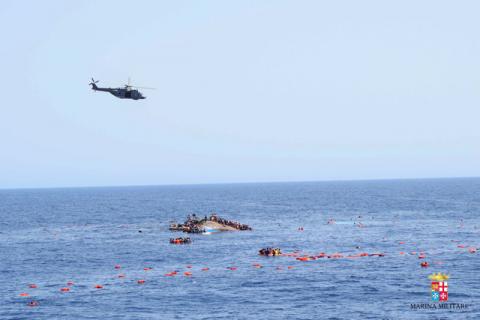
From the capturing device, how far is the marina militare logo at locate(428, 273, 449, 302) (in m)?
71.8

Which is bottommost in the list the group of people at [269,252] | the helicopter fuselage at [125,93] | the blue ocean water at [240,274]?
the blue ocean water at [240,274]

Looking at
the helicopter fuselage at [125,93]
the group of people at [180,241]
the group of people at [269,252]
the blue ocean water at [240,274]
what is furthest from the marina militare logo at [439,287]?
the group of people at [180,241]

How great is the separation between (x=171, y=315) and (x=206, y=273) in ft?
77.3

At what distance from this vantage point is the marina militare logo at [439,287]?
7181 cm

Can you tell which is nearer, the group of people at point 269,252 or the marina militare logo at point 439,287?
the marina militare logo at point 439,287

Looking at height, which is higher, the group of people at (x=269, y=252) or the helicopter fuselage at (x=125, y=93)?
the helicopter fuselage at (x=125, y=93)

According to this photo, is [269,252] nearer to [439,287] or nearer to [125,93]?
[439,287]

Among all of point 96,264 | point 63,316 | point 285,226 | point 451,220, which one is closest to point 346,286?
point 63,316

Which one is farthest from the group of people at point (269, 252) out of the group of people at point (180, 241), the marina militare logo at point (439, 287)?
the marina militare logo at point (439, 287)

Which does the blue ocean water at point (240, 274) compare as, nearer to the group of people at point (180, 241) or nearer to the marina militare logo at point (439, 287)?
the marina militare logo at point (439, 287)

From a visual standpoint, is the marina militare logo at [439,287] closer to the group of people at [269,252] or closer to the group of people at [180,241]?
the group of people at [269,252]

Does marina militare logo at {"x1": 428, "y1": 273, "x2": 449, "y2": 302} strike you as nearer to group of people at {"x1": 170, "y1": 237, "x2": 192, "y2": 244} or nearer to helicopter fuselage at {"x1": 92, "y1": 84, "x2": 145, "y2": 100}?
helicopter fuselage at {"x1": 92, "y1": 84, "x2": 145, "y2": 100}

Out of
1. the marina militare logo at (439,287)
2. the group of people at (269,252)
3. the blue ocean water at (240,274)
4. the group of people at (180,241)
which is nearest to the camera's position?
the blue ocean water at (240,274)

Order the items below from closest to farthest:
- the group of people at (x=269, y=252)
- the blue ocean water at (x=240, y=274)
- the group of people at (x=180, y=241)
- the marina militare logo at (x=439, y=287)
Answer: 1. the blue ocean water at (x=240, y=274)
2. the marina militare logo at (x=439, y=287)
3. the group of people at (x=269, y=252)
4. the group of people at (x=180, y=241)
